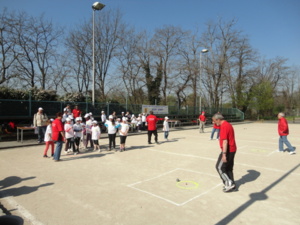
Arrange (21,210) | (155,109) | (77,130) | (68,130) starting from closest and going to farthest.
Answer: (21,210), (68,130), (77,130), (155,109)

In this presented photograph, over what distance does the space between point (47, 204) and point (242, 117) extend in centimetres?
4391

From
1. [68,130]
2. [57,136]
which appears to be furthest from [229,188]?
[68,130]

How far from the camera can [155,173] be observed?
678 centimetres

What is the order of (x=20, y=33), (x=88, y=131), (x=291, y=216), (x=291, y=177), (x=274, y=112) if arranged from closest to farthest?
1. (x=291, y=216)
2. (x=291, y=177)
3. (x=88, y=131)
4. (x=20, y=33)
5. (x=274, y=112)

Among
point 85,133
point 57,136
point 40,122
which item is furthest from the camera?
point 40,122

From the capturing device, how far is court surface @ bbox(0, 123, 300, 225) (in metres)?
4.00

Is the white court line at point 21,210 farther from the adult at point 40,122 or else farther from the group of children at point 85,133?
the adult at point 40,122

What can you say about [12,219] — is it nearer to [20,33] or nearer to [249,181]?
[249,181]

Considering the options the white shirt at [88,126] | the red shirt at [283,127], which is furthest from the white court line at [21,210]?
the red shirt at [283,127]

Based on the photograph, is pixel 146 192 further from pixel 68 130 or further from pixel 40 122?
pixel 40 122

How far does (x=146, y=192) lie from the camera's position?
203 inches

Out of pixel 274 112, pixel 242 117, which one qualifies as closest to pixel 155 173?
pixel 242 117

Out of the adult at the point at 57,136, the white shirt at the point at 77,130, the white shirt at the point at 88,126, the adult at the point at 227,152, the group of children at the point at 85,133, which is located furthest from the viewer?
the white shirt at the point at 88,126

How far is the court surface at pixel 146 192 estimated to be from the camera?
3996 mm
